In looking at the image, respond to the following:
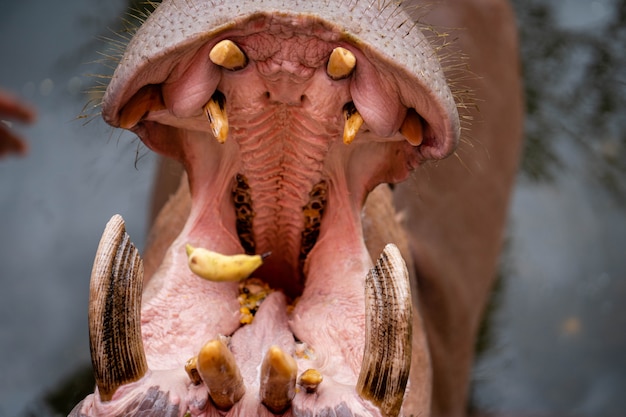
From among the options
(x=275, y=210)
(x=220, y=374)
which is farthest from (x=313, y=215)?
(x=220, y=374)

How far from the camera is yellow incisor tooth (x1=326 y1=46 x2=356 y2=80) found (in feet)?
3.65

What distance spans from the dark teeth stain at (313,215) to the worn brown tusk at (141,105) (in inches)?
11.9

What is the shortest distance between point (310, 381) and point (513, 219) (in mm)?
2740

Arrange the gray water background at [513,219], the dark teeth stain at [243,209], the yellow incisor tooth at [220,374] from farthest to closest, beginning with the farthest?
the gray water background at [513,219], the dark teeth stain at [243,209], the yellow incisor tooth at [220,374]

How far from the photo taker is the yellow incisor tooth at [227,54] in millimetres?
1107

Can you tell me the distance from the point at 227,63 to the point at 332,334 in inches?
16.5

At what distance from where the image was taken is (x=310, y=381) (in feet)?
3.66

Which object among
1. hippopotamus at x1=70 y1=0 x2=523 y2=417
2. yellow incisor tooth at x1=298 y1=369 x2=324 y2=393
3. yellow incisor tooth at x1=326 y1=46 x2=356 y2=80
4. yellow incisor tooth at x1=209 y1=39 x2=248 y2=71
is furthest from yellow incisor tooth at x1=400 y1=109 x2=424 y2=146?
yellow incisor tooth at x1=298 y1=369 x2=324 y2=393

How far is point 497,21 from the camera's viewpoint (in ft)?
8.31

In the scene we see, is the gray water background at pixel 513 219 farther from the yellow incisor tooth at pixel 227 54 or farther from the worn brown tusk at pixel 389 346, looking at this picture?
the worn brown tusk at pixel 389 346

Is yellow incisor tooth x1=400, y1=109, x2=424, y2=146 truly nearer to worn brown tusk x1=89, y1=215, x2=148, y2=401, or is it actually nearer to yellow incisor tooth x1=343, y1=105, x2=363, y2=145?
yellow incisor tooth x1=343, y1=105, x2=363, y2=145

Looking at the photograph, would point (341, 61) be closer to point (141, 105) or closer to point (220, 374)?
point (141, 105)

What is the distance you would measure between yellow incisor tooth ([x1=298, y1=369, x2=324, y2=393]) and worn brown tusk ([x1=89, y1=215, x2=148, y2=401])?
0.21 m

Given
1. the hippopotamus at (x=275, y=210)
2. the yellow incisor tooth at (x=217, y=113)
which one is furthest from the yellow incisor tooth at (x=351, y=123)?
the yellow incisor tooth at (x=217, y=113)
